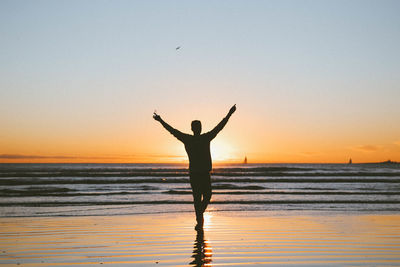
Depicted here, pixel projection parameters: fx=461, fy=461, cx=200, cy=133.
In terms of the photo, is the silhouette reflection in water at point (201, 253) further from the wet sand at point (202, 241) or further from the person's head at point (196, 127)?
the person's head at point (196, 127)

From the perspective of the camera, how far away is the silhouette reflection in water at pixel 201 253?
226 inches

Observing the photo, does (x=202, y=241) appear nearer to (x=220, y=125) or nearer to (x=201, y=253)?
(x=201, y=253)

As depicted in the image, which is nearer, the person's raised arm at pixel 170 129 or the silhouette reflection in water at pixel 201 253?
the silhouette reflection in water at pixel 201 253

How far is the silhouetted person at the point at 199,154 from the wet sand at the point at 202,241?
27.8 inches

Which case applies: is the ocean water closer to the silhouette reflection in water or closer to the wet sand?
the wet sand

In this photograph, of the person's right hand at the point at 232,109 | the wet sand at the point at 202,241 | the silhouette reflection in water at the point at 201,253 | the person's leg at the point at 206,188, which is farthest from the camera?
the person's leg at the point at 206,188

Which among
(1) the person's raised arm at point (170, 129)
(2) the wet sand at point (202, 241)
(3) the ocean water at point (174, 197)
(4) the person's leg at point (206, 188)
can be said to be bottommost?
(3) the ocean water at point (174, 197)

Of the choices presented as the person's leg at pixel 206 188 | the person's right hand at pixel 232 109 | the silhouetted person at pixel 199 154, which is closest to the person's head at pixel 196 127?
the silhouetted person at pixel 199 154

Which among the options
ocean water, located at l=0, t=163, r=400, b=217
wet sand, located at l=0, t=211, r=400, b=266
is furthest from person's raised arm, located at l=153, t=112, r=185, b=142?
ocean water, located at l=0, t=163, r=400, b=217

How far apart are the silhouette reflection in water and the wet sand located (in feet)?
0.04

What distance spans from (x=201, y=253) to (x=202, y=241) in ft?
3.52

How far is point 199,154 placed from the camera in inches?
338

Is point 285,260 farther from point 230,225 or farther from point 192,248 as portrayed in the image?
point 230,225

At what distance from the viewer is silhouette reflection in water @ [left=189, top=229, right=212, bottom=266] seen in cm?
575
